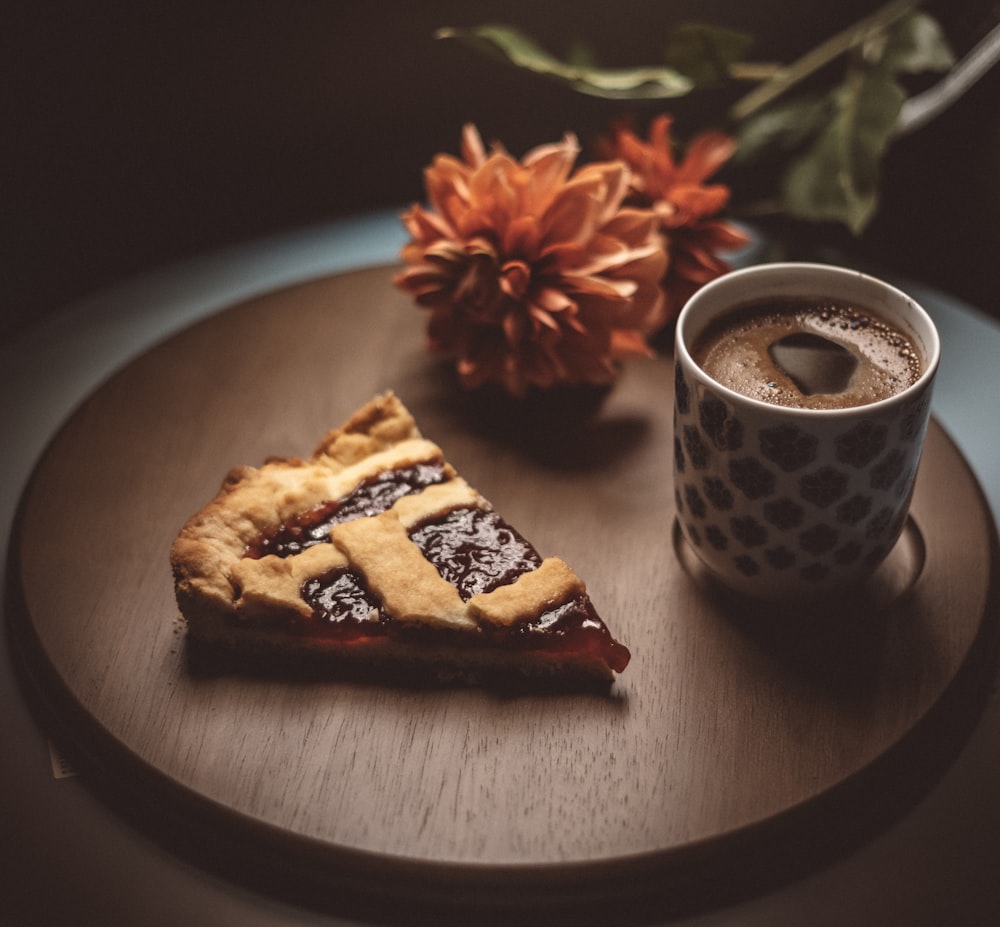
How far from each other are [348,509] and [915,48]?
1122mm

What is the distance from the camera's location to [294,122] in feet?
7.17

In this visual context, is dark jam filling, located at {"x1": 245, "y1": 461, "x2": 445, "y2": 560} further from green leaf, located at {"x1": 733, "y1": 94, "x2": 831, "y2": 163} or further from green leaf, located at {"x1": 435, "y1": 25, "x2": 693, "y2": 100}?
green leaf, located at {"x1": 733, "y1": 94, "x2": 831, "y2": 163}

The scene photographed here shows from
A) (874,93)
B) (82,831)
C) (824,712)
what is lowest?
(824,712)

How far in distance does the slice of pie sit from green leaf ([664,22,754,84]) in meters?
0.84

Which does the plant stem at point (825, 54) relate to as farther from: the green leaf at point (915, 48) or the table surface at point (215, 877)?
the table surface at point (215, 877)

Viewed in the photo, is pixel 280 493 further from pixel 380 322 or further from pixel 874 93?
pixel 874 93

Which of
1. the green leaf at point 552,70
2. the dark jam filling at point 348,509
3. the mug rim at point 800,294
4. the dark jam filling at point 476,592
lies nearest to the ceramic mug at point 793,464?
the mug rim at point 800,294

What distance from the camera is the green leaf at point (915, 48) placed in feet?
5.55

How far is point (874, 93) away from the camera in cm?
170

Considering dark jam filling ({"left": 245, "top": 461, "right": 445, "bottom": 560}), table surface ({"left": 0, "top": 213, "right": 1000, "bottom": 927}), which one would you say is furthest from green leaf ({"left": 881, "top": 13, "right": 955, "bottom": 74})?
dark jam filling ({"left": 245, "top": 461, "right": 445, "bottom": 560})

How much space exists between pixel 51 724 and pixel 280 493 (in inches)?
13.9

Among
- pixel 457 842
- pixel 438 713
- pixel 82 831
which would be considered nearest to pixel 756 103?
pixel 438 713

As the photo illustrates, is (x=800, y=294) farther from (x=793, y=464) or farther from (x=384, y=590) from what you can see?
(x=384, y=590)

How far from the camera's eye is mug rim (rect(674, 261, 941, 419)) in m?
1.04
